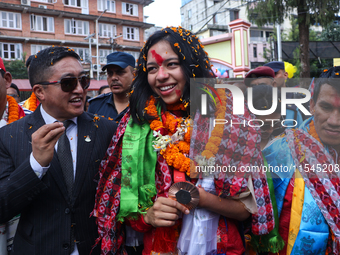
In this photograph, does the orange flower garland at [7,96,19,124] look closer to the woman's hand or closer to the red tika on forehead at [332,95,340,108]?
the woman's hand

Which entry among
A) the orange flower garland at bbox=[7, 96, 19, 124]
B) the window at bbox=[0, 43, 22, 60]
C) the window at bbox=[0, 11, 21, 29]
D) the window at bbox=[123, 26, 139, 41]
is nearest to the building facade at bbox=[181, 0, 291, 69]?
the window at bbox=[123, 26, 139, 41]

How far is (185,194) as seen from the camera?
168cm

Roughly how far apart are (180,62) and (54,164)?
110 centimetres

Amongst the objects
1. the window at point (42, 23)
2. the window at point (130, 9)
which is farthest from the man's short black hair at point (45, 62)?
the window at point (130, 9)

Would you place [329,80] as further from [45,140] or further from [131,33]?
[131,33]

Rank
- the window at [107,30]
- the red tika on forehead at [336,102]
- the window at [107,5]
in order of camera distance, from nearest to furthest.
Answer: the red tika on forehead at [336,102], the window at [107,30], the window at [107,5]

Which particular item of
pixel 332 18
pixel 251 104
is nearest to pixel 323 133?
pixel 251 104

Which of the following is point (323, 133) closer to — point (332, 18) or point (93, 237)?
point (93, 237)

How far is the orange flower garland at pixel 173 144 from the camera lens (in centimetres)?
187

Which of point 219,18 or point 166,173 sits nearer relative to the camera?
point 166,173

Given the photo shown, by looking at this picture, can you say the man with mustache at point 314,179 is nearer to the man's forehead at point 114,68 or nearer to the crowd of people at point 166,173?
the crowd of people at point 166,173

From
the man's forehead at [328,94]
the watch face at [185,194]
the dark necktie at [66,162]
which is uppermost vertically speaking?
the man's forehead at [328,94]

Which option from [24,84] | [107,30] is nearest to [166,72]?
[24,84]

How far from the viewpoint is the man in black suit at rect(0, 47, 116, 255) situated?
179 cm
